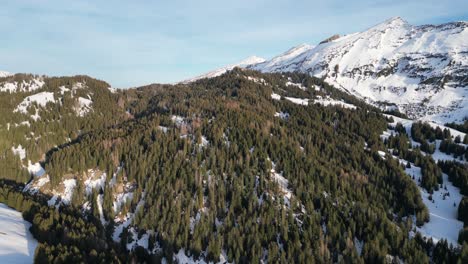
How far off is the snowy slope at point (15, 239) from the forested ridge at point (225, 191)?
2631 millimetres

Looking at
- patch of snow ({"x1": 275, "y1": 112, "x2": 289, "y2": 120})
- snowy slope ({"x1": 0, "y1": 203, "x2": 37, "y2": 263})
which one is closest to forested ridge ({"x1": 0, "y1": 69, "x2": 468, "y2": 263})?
snowy slope ({"x1": 0, "y1": 203, "x2": 37, "y2": 263})

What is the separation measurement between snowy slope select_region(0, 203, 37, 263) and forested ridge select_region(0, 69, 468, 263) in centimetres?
263

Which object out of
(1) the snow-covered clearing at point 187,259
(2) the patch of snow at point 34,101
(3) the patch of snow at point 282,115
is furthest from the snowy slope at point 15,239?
(3) the patch of snow at point 282,115

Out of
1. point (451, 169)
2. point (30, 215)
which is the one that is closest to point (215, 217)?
point (30, 215)

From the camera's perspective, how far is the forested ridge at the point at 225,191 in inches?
3354

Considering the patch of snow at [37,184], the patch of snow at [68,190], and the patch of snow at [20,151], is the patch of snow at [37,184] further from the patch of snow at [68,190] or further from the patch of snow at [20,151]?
the patch of snow at [20,151]

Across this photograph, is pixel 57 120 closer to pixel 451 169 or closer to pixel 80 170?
pixel 80 170

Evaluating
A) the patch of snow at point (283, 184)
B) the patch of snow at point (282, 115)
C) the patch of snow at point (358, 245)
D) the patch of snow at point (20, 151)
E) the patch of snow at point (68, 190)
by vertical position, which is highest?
the patch of snow at point (282, 115)

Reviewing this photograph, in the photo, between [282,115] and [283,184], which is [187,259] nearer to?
[283,184]

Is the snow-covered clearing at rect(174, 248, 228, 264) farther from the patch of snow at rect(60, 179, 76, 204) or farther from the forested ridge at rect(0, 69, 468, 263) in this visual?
the patch of snow at rect(60, 179, 76, 204)

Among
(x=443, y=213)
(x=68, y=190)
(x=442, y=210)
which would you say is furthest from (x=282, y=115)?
(x=68, y=190)

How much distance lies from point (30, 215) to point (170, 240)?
3443 cm

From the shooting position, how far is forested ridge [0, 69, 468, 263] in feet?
279

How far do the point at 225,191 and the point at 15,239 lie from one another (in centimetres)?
6027
